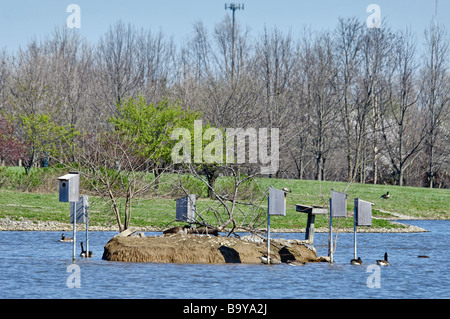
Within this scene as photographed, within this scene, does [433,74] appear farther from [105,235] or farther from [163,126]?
[105,235]

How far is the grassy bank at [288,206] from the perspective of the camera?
136 feet

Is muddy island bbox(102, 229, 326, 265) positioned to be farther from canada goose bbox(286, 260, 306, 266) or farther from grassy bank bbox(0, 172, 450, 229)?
grassy bank bbox(0, 172, 450, 229)

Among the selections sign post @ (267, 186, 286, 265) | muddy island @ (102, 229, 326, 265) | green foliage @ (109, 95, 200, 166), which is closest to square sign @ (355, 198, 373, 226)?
muddy island @ (102, 229, 326, 265)

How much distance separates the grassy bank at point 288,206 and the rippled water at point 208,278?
11.1 feet

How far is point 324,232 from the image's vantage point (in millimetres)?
43625

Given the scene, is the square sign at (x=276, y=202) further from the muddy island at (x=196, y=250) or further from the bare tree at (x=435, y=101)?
the bare tree at (x=435, y=101)

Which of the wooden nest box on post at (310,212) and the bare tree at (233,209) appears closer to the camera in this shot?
the bare tree at (233,209)

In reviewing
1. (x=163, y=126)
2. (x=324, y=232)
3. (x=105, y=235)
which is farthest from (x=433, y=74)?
(x=105, y=235)

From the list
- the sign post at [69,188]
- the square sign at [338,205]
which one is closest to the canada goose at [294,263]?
the square sign at [338,205]

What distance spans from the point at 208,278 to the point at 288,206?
31.5 m

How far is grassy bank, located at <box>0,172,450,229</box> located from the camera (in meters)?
41.4

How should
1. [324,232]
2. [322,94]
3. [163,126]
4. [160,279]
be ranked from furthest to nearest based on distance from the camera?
[322,94], [163,126], [324,232], [160,279]

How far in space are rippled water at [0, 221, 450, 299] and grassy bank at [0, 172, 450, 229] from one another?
3374 millimetres

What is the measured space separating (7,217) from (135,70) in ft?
159
